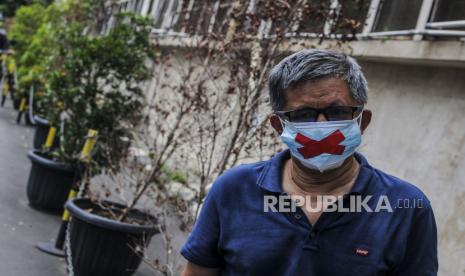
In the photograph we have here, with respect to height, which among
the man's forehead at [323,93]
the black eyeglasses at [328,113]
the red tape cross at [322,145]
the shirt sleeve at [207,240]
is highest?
the man's forehead at [323,93]

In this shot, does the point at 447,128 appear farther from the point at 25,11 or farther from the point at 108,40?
the point at 25,11

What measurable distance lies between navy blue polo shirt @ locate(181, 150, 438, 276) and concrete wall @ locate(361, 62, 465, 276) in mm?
3736

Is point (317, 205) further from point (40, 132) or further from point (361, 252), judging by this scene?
point (40, 132)

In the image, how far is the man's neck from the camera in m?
2.29

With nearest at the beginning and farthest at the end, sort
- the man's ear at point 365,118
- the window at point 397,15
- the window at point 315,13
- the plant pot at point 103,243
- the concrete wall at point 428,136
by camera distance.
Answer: the man's ear at point 365,118, the window at point 315,13, the plant pot at point 103,243, the concrete wall at point 428,136, the window at point 397,15

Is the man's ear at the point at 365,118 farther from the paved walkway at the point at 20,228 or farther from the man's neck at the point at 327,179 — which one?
the paved walkway at the point at 20,228

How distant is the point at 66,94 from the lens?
7652 mm

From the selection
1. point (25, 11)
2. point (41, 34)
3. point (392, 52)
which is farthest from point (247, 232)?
point (25, 11)

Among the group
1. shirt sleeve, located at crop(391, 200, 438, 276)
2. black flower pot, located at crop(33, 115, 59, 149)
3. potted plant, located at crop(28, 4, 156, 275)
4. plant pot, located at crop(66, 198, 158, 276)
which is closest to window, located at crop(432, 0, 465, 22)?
potted plant, located at crop(28, 4, 156, 275)

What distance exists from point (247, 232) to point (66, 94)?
5.82 metres

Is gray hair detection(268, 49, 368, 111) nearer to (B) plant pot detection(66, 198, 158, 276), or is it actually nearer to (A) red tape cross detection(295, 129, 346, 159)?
(A) red tape cross detection(295, 129, 346, 159)

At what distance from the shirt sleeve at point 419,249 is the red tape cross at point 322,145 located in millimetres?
340

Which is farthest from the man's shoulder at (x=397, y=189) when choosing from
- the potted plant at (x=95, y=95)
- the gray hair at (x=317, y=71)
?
the potted plant at (x=95, y=95)

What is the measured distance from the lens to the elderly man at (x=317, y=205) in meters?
2.12
